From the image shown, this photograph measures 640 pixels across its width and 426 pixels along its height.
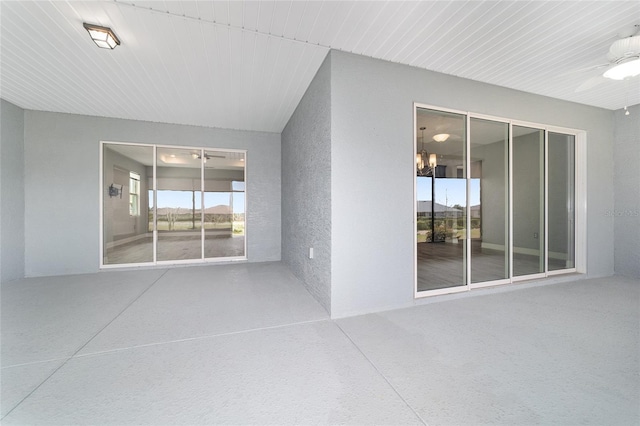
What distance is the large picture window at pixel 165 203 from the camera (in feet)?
16.4

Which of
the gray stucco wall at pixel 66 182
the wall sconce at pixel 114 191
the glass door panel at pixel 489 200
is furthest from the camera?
the wall sconce at pixel 114 191

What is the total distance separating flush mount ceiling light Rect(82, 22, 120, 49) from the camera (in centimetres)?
235

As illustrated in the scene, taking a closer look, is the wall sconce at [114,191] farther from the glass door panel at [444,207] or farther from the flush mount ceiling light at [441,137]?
the flush mount ceiling light at [441,137]

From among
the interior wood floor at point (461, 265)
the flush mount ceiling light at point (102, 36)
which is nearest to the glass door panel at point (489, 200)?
the interior wood floor at point (461, 265)

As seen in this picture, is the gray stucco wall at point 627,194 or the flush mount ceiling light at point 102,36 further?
the gray stucco wall at point 627,194

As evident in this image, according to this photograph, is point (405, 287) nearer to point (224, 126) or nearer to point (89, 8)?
point (89, 8)

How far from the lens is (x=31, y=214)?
429 cm

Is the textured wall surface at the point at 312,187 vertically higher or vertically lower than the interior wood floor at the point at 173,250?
higher

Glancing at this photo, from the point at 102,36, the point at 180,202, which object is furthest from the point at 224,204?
the point at 102,36

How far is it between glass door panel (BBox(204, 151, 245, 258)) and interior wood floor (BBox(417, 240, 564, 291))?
3.99m

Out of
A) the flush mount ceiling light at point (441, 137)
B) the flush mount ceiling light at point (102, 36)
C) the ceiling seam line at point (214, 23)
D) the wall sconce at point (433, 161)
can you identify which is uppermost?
the ceiling seam line at point (214, 23)

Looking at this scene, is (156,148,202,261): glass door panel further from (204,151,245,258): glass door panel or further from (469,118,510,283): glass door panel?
(469,118,510,283): glass door panel

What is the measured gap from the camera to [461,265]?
3553 mm

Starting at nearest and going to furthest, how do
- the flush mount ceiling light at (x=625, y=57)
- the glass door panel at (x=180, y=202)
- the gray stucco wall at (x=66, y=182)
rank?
the flush mount ceiling light at (x=625, y=57)
the gray stucco wall at (x=66, y=182)
the glass door panel at (x=180, y=202)
